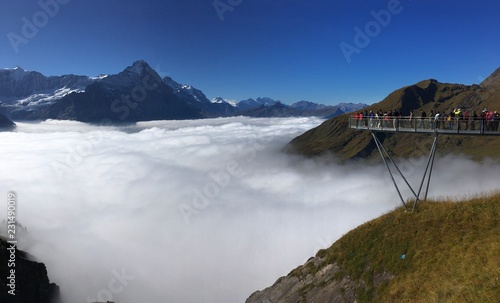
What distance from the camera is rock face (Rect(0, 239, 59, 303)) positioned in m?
74.4

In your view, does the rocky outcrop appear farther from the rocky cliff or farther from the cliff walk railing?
the cliff walk railing

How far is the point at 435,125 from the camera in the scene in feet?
103

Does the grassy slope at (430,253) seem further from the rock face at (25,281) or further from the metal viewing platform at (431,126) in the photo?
the rock face at (25,281)

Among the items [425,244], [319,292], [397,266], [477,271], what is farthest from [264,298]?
[477,271]

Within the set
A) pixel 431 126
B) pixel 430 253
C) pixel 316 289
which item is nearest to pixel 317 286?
pixel 316 289

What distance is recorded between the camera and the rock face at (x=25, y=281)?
74.4 m

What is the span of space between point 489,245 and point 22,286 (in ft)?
382

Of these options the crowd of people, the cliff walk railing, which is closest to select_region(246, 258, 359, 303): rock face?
the cliff walk railing

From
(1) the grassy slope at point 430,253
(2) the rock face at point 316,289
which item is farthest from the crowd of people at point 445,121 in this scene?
(2) the rock face at point 316,289

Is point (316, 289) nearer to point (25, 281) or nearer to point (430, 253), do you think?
point (430, 253)

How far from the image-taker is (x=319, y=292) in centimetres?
3219

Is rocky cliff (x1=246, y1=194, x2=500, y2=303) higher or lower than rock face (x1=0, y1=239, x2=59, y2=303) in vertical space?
higher

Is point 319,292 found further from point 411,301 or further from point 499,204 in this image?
point 499,204

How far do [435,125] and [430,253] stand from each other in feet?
45.9
